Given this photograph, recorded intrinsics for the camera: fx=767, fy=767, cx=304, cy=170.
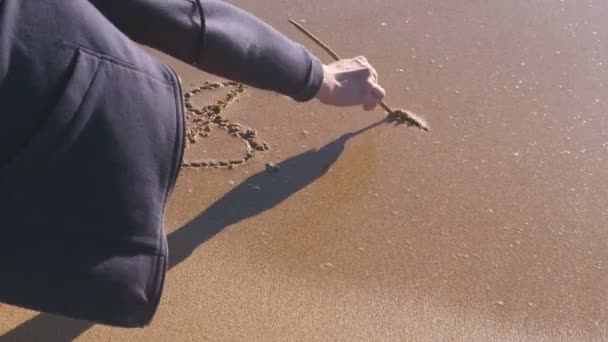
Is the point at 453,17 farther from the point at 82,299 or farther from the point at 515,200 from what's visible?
the point at 82,299

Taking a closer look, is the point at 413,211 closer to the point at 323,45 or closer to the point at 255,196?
the point at 255,196

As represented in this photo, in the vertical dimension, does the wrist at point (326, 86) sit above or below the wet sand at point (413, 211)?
above

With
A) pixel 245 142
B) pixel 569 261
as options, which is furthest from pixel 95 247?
pixel 569 261

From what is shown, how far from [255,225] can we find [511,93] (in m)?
0.89

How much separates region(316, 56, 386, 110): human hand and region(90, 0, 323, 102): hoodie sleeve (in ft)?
0.48

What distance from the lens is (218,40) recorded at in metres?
1.30

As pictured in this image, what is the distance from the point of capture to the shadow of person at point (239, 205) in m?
1.46

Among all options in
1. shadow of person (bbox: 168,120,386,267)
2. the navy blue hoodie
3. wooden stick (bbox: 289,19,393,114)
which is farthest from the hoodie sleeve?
wooden stick (bbox: 289,19,393,114)

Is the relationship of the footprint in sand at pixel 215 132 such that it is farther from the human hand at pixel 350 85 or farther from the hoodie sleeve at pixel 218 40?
the hoodie sleeve at pixel 218 40

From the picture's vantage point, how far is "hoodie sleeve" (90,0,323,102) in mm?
1224

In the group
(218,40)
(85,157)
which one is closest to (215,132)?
(218,40)

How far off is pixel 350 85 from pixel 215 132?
46 centimetres

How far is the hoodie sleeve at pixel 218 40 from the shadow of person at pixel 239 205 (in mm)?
376

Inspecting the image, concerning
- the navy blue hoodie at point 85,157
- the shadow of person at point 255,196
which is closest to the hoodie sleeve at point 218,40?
the navy blue hoodie at point 85,157
